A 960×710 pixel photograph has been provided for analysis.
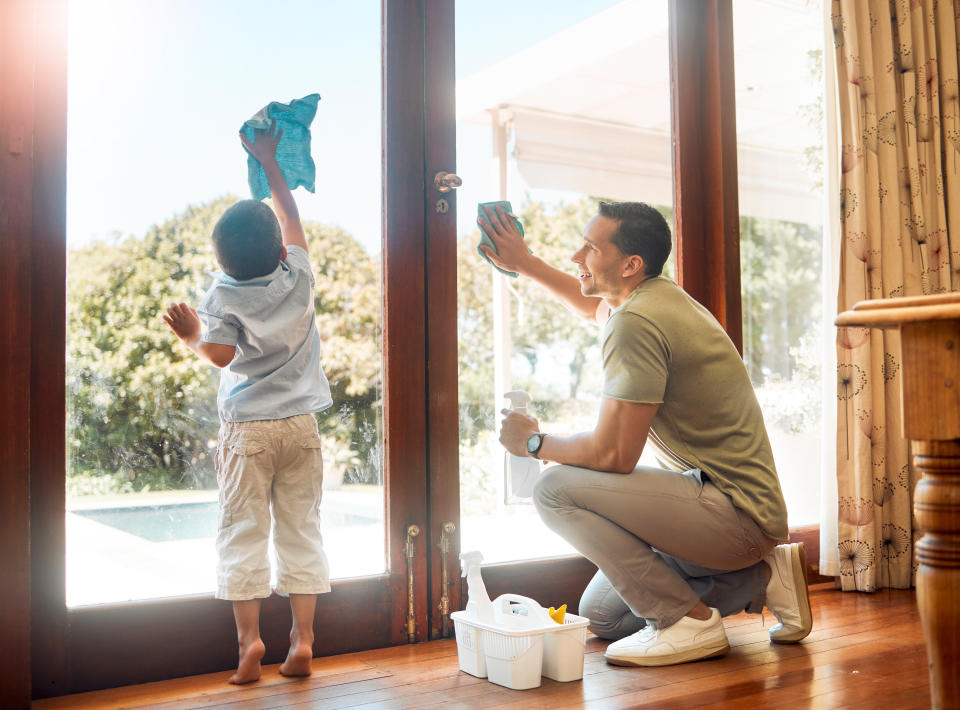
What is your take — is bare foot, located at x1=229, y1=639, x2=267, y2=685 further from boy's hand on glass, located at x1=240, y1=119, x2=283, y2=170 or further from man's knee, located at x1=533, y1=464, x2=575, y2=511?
boy's hand on glass, located at x1=240, y1=119, x2=283, y2=170

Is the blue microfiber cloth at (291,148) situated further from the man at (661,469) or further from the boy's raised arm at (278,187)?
the man at (661,469)

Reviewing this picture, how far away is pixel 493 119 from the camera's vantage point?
2.39 meters

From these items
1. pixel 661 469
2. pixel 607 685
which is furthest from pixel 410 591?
pixel 661 469

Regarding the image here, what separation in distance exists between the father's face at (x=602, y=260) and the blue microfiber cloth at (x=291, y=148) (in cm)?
67

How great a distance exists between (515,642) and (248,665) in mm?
551

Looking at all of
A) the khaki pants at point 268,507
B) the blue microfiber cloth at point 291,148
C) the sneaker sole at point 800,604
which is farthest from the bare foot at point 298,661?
the sneaker sole at point 800,604

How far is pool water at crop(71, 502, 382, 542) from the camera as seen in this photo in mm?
1911

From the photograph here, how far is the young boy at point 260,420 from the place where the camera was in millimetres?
1855

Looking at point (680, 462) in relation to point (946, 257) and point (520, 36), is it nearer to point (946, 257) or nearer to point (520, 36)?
point (520, 36)

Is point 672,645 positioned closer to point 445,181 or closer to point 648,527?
point 648,527

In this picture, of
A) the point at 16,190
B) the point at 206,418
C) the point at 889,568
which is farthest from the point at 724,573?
the point at 16,190

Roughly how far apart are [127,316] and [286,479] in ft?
1.63

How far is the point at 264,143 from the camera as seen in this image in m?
2.01

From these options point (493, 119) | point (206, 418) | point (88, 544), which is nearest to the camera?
point (88, 544)
